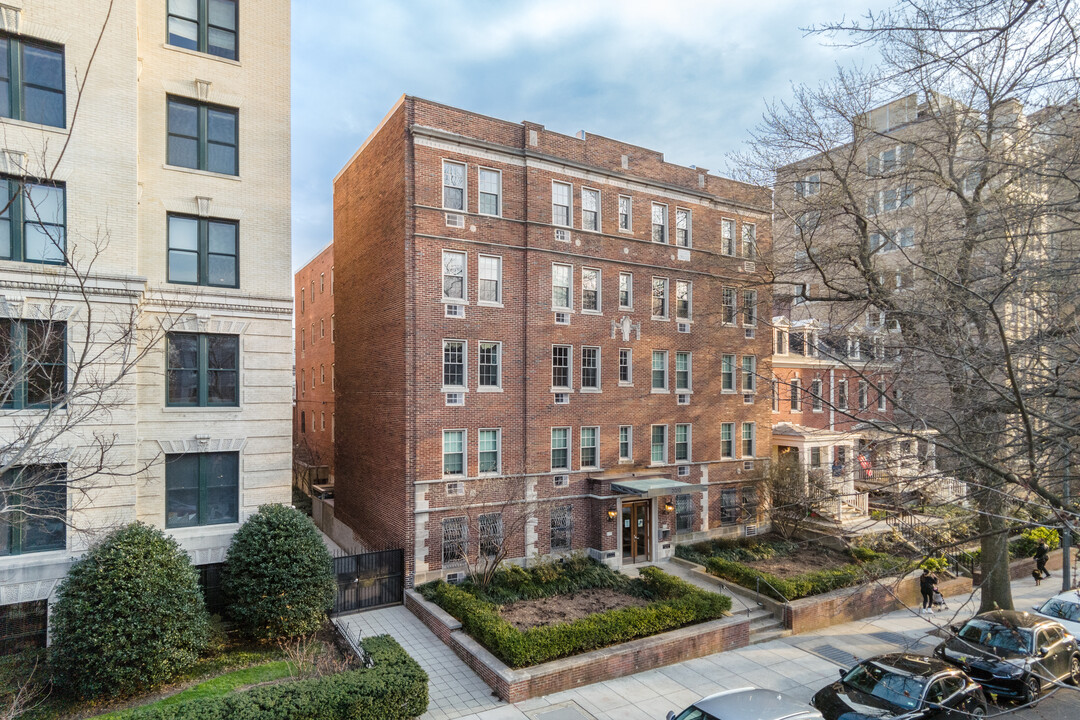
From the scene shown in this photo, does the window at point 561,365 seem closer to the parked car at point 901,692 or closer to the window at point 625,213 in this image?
the window at point 625,213

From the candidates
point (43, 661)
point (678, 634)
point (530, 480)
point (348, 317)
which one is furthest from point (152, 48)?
point (678, 634)

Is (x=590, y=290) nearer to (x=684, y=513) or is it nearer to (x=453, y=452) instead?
(x=453, y=452)

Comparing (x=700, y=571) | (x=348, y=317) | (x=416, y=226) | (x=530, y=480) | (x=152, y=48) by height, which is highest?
(x=152, y=48)

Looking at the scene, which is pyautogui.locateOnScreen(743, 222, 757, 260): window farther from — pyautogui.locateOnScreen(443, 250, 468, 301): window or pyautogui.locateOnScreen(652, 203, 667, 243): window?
pyautogui.locateOnScreen(443, 250, 468, 301): window

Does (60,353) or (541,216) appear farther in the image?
(541,216)

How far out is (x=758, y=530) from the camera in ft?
85.3

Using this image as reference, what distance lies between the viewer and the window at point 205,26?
16.0m

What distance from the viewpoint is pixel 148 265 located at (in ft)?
Result: 50.4

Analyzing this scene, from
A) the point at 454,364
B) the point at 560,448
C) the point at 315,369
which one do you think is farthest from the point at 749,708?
the point at 315,369

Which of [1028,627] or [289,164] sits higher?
[289,164]

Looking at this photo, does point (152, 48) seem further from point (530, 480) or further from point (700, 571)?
point (700, 571)

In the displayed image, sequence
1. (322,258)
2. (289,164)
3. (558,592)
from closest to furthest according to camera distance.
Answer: (289,164), (558,592), (322,258)

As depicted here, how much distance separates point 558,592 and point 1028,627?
1185 centimetres

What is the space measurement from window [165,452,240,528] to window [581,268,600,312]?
12898 millimetres
